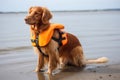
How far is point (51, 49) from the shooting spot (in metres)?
8.00

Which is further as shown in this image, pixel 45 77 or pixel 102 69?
pixel 102 69

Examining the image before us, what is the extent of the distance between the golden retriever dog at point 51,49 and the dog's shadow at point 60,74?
0.52 feet

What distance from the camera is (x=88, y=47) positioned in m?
12.4

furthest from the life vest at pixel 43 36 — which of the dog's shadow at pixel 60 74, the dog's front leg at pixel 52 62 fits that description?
the dog's shadow at pixel 60 74

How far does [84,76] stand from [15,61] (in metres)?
2.76

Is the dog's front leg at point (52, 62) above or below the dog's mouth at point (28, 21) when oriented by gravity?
below

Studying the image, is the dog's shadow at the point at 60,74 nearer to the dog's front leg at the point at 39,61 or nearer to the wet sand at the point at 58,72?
the wet sand at the point at 58,72

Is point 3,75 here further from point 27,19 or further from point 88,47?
point 88,47

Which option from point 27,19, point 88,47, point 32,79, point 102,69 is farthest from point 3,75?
point 88,47

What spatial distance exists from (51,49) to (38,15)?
89cm

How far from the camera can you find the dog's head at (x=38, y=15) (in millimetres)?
7695

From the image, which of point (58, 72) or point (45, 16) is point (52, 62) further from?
point (45, 16)

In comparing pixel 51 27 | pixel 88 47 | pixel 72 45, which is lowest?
pixel 88 47

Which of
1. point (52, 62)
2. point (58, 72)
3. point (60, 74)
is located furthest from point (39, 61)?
point (60, 74)
